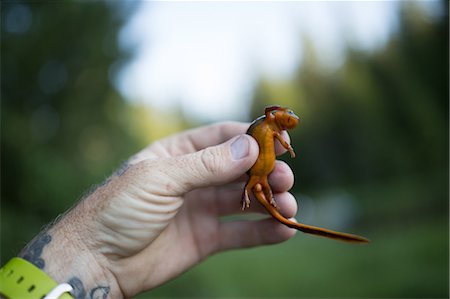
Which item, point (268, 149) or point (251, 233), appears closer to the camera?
point (268, 149)

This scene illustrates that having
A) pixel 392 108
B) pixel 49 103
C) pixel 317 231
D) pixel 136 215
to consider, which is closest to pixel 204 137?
pixel 136 215

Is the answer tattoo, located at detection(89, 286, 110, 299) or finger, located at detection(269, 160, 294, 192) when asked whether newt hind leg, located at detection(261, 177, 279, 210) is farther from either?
tattoo, located at detection(89, 286, 110, 299)

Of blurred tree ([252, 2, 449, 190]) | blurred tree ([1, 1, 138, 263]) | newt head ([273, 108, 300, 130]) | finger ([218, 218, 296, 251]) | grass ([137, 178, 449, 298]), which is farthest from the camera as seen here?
blurred tree ([252, 2, 449, 190])

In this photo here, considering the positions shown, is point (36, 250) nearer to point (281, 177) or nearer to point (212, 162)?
point (212, 162)

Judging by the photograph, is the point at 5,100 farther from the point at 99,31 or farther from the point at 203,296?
the point at 203,296

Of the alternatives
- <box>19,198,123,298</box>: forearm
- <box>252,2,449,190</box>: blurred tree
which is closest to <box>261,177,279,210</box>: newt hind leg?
<box>19,198,123,298</box>: forearm

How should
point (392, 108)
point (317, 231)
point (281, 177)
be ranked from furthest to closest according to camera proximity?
point (392, 108) < point (281, 177) < point (317, 231)

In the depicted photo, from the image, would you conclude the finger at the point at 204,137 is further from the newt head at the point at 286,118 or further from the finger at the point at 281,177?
the newt head at the point at 286,118
